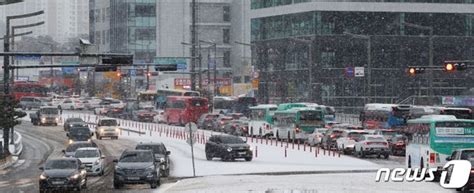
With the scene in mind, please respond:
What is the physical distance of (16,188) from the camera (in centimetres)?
3672

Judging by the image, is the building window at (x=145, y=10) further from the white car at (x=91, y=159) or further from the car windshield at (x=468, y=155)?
the car windshield at (x=468, y=155)

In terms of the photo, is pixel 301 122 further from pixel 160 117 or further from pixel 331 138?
pixel 160 117

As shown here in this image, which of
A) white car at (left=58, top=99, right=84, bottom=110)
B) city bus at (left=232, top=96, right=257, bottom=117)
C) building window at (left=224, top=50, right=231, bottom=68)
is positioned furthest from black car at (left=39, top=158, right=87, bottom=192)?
building window at (left=224, top=50, right=231, bottom=68)

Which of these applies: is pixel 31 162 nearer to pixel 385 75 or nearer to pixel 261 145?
pixel 261 145

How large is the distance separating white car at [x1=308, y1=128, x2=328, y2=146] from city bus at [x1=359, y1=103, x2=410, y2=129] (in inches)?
322

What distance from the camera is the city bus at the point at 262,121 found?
72562 millimetres

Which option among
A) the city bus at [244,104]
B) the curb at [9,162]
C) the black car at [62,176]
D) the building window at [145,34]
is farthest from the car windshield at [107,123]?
the building window at [145,34]

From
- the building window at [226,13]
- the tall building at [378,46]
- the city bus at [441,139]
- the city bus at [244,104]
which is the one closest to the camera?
the city bus at [441,139]

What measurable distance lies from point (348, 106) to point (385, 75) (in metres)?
5.67

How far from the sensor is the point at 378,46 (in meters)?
112

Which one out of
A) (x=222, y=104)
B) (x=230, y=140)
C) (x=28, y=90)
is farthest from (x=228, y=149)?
(x=28, y=90)

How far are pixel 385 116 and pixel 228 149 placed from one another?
A: 23.9 metres

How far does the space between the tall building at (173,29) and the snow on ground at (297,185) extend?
109484mm

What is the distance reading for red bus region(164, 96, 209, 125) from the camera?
293 feet
